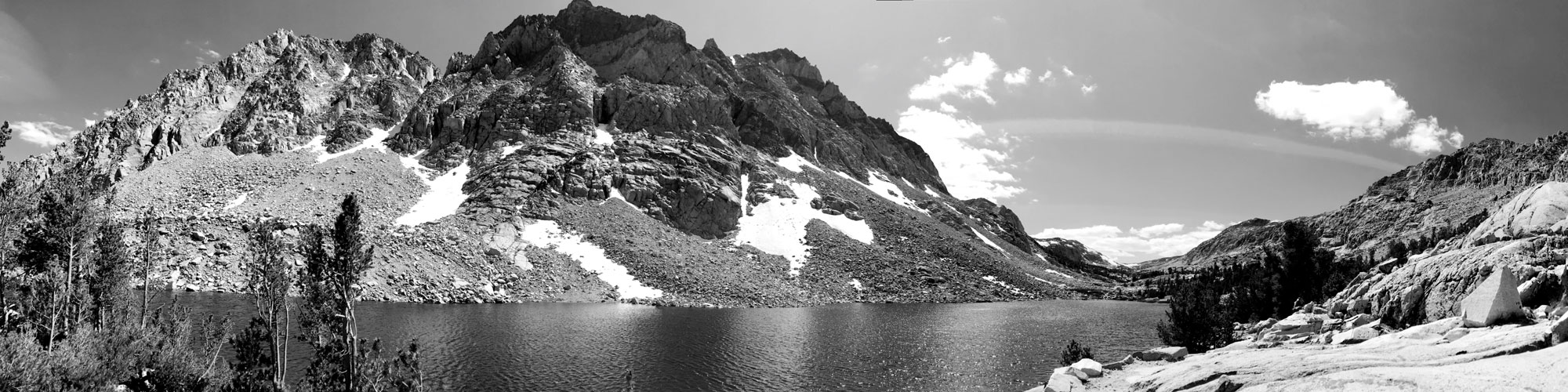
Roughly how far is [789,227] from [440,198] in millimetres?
67368

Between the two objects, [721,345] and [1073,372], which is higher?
[721,345]

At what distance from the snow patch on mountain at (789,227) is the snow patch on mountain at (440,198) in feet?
174

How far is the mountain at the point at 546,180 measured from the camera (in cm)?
9150

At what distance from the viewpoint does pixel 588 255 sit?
100 m

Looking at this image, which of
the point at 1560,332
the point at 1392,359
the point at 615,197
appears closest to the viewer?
the point at 1560,332

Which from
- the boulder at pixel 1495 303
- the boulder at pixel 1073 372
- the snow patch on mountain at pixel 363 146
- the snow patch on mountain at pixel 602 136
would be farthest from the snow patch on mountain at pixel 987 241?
the snow patch on mountain at pixel 363 146

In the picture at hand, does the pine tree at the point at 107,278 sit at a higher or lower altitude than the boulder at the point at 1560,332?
higher

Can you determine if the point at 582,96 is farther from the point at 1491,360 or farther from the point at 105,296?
the point at 1491,360

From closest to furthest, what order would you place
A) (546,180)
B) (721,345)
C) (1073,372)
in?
(1073,372) < (721,345) < (546,180)

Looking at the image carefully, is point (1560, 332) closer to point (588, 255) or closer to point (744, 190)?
point (588, 255)

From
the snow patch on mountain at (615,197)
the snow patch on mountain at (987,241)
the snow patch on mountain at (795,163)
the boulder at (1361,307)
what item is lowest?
the boulder at (1361,307)

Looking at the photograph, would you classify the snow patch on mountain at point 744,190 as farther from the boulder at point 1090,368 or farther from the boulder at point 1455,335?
the boulder at point 1455,335

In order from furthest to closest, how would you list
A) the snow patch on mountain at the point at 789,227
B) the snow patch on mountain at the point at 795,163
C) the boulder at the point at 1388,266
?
the snow patch on mountain at the point at 795,163 → the snow patch on mountain at the point at 789,227 → the boulder at the point at 1388,266

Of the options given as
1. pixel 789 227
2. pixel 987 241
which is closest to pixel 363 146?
pixel 789 227
